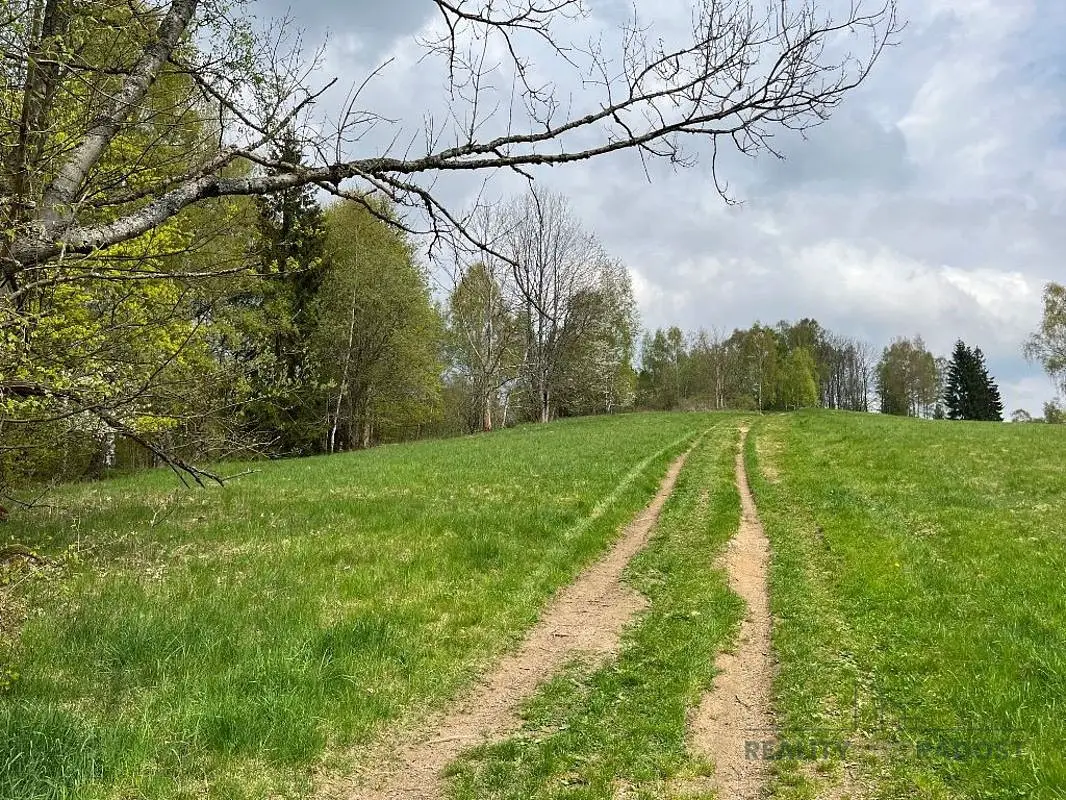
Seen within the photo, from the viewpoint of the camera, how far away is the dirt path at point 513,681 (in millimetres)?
4520

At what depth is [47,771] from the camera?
4.01 metres

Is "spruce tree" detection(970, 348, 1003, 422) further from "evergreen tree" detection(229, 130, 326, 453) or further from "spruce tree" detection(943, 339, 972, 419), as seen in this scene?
"evergreen tree" detection(229, 130, 326, 453)

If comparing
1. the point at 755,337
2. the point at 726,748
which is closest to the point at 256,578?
the point at 726,748

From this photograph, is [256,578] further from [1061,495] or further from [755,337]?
[755,337]

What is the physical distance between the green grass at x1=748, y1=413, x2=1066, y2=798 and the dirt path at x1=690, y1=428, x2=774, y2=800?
6.6 inches

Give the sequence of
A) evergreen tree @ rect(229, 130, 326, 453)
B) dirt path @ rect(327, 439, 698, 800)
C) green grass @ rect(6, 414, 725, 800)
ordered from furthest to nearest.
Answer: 1. evergreen tree @ rect(229, 130, 326, 453)
2. dirt path @ rect(327, 439, 698, 800)
3. green grass @ rect(6, 414, 725, 800)

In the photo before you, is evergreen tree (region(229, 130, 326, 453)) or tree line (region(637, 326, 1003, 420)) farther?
tree line (region(637, 326, 1003, 420))

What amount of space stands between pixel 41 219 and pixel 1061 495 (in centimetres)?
1786

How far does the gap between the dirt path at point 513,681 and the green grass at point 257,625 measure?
0.25 meters

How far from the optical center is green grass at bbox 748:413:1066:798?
174 inches

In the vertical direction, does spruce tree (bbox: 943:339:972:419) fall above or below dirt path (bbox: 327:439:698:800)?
above

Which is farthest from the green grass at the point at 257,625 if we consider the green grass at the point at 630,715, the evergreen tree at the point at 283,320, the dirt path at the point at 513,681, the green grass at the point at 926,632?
the green grass at the point at 926,632

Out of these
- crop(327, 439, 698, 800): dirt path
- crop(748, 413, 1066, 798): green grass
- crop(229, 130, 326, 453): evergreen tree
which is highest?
crop(229, 130, 326, 453): evergreen tree

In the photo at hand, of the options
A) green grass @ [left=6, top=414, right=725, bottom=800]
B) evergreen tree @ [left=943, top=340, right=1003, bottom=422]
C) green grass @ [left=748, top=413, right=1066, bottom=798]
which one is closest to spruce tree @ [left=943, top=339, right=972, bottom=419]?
evergreen tree @ [left=943, top=340, right=1003, bottom=422]
